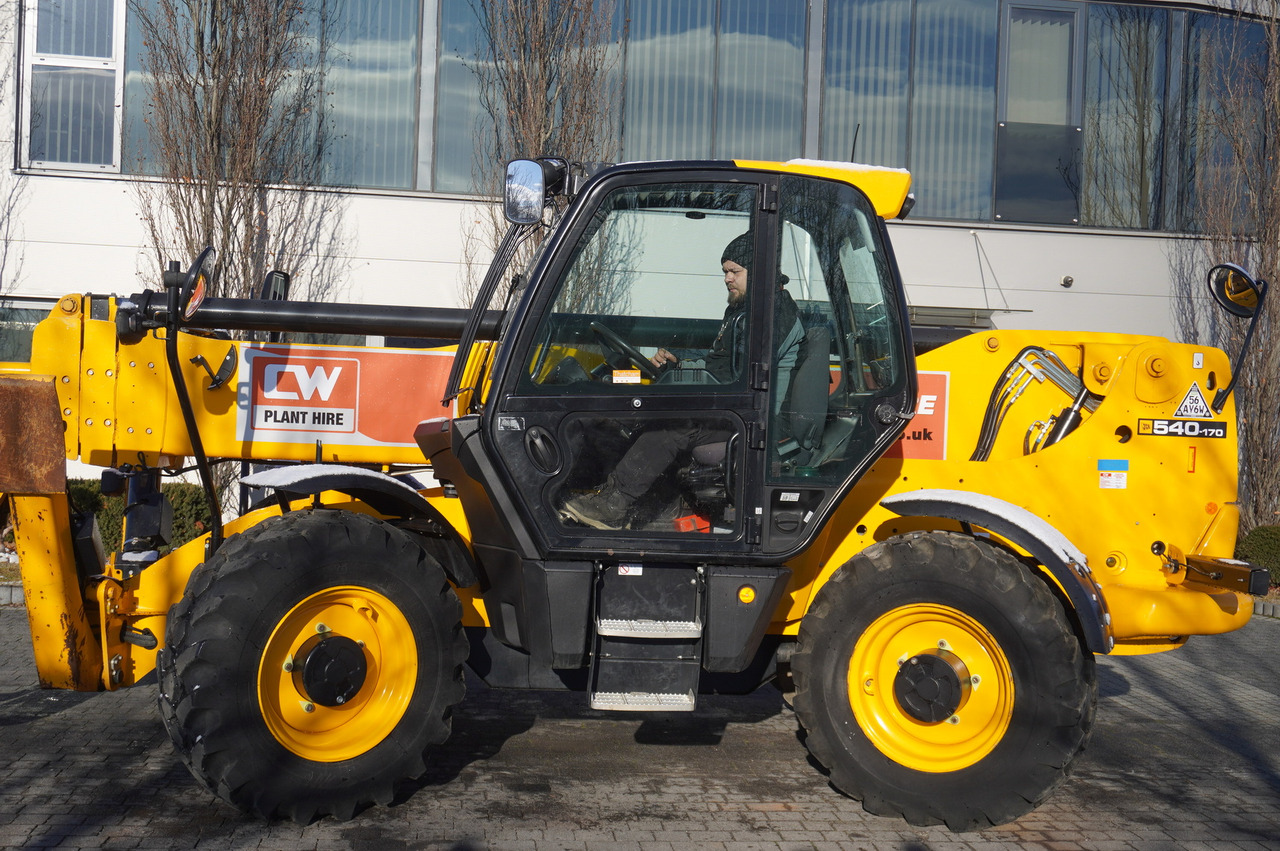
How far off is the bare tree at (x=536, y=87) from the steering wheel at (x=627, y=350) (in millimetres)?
8717

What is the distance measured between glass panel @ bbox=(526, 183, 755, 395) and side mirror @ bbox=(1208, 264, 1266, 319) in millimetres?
2316

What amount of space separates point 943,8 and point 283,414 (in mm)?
11846

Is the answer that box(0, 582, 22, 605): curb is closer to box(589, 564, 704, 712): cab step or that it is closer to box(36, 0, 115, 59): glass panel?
box(36, 0, 115, 59): glass panel

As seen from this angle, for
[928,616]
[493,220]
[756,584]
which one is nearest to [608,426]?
[756,584]

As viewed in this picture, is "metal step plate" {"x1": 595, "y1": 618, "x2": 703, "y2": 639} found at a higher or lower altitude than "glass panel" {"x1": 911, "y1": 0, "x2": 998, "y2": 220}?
lower

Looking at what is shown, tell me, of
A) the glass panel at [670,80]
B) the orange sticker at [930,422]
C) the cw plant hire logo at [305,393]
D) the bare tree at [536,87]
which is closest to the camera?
the cw plant hire logo at [305,393]

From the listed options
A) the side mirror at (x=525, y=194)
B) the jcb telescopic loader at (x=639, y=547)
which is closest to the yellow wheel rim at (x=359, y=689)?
the jcb telescopic loader at (x=639, y=547)

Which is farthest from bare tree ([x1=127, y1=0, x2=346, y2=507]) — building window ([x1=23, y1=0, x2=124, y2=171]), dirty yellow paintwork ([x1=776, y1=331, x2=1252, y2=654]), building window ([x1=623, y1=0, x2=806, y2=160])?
dirty yellow paintwork ([x1=776, y1=331, x2=1252, y2=654])

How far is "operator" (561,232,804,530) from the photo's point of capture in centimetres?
433

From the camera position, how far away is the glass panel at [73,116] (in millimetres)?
12547

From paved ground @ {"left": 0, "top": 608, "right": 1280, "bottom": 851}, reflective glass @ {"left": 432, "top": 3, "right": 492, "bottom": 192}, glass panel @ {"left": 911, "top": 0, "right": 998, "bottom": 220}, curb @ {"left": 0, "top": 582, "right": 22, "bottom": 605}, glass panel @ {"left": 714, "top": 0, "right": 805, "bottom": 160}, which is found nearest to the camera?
paved ground @ {"left": 0, "top": 608, "right": 1280, "bottom": 851}

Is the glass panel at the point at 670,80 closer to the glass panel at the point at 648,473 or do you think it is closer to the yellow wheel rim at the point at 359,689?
the glass panel at the point at 648,473

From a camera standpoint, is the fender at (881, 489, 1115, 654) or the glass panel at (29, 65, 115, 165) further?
the glass panel at (29, 65, 115, 165)

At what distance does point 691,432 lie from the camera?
14.2 ft
